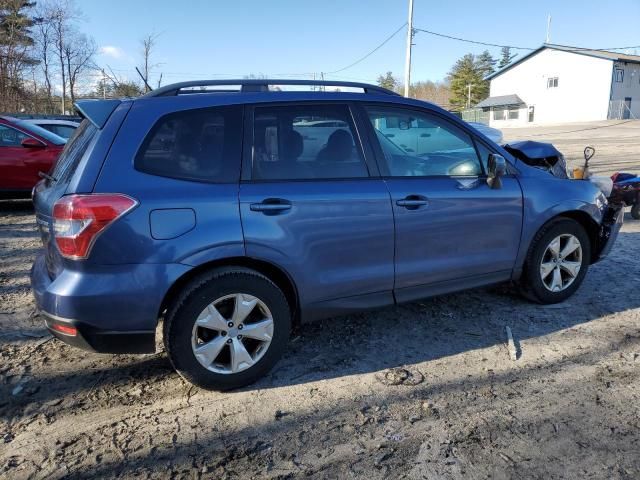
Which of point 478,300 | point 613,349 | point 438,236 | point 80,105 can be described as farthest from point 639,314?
point 80,105

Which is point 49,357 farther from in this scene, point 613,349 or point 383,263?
point 613,349

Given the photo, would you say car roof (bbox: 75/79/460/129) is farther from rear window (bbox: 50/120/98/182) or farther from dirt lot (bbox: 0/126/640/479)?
dirt lot (bbox: 0/126/640/479)

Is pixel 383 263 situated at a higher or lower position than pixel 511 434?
higher

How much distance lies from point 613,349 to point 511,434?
1.43 meters

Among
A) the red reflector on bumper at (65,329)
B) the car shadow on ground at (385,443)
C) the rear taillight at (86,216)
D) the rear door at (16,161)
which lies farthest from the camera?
the rear door at (16,161)

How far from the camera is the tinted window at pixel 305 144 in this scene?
2967mm

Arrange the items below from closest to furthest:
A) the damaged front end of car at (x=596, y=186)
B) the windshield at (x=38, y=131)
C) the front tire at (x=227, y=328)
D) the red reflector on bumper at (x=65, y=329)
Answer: the red reflector on bumper at (x=65, y=329), the front tire at (x=227, y=328), the damaged front end of car at (x=596, y=186), the windshield at (x=38, y=131)

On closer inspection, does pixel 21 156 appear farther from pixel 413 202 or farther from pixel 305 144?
pixel 413 202

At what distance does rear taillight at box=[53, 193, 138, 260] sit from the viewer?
2.50m

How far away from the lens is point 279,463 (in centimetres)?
235

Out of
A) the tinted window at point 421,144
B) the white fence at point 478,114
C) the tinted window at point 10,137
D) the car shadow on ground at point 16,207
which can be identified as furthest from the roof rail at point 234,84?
the white fence at point 478,114

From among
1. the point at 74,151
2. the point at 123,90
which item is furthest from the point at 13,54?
the point at 74,151

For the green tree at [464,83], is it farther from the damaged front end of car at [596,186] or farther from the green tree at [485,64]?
the damaged front end of car at [596,186]

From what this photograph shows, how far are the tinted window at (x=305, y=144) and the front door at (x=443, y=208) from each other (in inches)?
8.8
